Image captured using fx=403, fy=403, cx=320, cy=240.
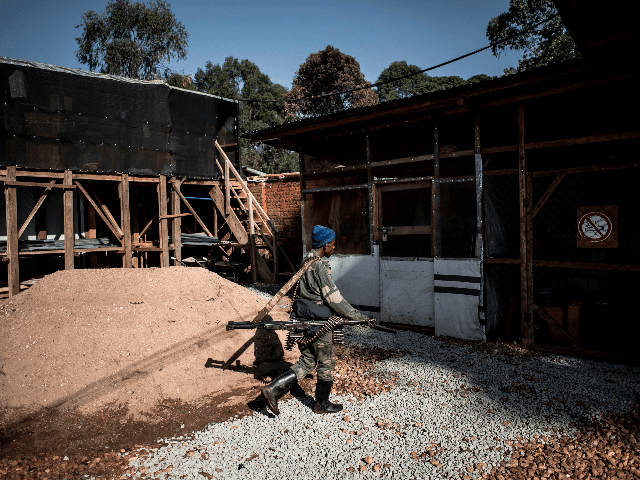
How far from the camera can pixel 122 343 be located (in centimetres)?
495

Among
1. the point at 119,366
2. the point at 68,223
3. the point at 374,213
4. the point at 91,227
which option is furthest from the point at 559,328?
the point at 91,227

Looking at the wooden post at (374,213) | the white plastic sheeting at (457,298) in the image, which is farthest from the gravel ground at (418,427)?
the wooden post at (374,213)

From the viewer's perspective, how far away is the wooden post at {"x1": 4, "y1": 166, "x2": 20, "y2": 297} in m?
8.85

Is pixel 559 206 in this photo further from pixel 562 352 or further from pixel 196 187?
pixel 196 187

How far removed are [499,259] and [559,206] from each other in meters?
2.43

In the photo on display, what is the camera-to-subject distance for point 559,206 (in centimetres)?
739

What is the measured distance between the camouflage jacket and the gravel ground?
102 cm

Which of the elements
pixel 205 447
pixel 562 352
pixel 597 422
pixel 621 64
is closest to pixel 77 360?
pixel 205 447

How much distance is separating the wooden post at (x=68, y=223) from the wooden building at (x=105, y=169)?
0.02 meters

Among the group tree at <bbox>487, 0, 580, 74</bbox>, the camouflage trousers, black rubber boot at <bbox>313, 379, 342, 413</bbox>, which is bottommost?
black rubber boot at <bbox>313, 379, 342, 413</bbox>

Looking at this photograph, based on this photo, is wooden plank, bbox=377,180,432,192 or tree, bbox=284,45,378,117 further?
tree, bbox=284,45,378,117

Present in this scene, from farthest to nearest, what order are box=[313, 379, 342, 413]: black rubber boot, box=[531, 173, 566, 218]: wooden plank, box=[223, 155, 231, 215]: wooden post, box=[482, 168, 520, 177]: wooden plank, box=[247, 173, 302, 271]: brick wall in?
box=[247, 173, 302, 271]: brick wall → box=[223, 155, 231, 215]: wooden post → box=[482, 168, 520, 177]: wooden plank → box=[531, 173, 566, 218]: wooden plank → box=[313, 379, 342, 413]: black rubber boot

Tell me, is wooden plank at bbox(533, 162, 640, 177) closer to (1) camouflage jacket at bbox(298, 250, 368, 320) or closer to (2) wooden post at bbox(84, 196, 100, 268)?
(1) camouflage jacket at bbox(298, 250, 368, 320)

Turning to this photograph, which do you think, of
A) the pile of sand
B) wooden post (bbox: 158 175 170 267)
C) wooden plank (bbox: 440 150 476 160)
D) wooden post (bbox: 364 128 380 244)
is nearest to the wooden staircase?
wooden post (bbox: 158 175 170 267)
